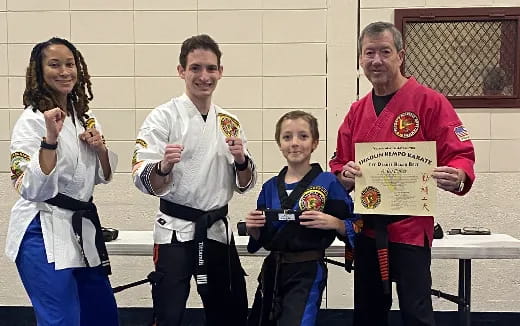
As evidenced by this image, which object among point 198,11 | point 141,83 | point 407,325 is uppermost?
point 198,11

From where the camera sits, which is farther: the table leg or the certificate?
the table leg

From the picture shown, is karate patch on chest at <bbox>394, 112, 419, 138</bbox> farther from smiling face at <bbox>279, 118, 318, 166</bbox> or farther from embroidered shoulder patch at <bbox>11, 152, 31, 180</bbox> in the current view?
embroidered shoulder patch at <bbox>11, 152, 31, 180</bbox>

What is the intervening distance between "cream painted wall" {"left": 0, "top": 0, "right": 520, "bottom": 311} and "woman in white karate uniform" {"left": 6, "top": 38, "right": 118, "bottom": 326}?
1.55 m

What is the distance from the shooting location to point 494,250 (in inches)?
116

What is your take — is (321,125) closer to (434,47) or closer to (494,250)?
(434,47)

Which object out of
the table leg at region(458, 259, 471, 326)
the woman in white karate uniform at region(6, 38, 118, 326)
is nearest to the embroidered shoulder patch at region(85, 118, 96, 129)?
the woman in white karate uniform at region(6, 38, 118, 326)

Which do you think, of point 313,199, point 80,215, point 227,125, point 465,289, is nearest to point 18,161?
point 80,215

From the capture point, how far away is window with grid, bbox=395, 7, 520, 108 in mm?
3670

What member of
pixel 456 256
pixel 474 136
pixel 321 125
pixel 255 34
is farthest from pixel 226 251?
pixel 474 136

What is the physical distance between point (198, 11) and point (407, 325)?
2550 millimetres

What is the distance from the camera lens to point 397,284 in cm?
220

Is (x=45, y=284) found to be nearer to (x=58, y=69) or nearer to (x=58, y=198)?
(x=58, y=198)

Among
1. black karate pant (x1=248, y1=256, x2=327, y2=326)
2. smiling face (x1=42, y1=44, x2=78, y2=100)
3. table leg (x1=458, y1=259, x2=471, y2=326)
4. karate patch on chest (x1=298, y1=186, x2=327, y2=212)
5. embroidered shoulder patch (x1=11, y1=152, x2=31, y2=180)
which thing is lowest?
table leg (x1=458, y1=259, x2=471, y2=326)

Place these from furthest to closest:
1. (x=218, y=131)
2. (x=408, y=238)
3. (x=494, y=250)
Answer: (x=494, y=250) → (x=218, y=131) → (x=408, y=238)
